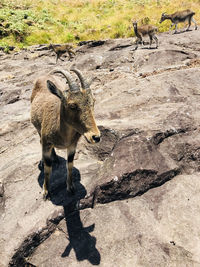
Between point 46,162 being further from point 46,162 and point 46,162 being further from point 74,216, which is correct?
point 74,216

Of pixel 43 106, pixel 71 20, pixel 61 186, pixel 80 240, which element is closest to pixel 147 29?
pixel 43 106

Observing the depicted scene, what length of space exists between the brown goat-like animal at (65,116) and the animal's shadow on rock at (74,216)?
0.24 metres

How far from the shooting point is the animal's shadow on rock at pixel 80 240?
4297 millimetres

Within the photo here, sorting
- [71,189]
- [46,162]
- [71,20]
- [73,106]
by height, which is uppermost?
[71,20]

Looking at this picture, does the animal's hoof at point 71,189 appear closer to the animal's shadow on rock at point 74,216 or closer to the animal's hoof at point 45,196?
the animal's shadow on rock at point 74,216

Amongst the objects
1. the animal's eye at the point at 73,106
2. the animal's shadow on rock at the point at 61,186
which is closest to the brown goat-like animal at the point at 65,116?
the animal's eye at the point at 73,106

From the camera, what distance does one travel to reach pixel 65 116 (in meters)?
4.34

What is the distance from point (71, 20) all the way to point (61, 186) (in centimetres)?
3293

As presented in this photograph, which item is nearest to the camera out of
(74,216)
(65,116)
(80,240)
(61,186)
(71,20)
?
(65,116)

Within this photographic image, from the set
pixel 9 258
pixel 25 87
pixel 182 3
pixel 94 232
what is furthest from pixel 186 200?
pixel 182 3

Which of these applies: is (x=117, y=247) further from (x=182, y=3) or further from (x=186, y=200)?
(x=182, y=3)

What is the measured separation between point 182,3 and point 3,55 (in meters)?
25.1

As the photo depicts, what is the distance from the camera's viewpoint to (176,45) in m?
16.0

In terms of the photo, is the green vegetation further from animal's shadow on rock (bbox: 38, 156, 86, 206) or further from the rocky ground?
animal's shadow on rock (bbox: 38, 156, 86, 206)
